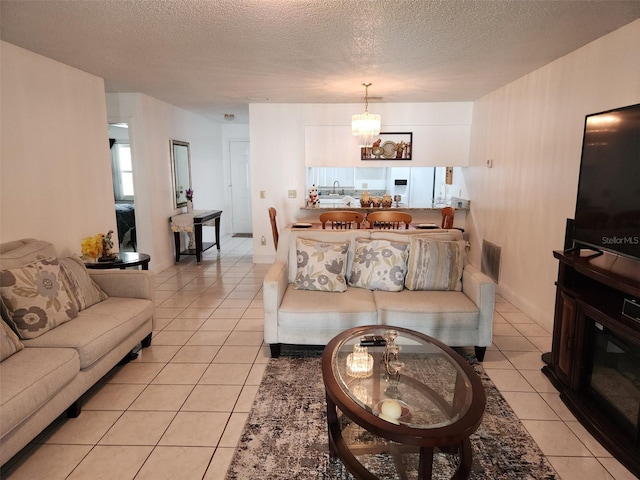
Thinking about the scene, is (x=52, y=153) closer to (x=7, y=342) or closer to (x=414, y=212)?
(x=7, y=342)

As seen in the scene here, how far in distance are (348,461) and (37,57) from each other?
3.87 meters

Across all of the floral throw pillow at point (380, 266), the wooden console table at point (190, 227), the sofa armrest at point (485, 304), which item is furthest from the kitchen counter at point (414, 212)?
the sofa armrest at point (485, 304)

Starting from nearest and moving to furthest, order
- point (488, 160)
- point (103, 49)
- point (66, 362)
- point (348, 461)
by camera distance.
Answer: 1. point (348, 461)
2. point (66, 362)
3. point (103, 49)
4. point (488, 160)

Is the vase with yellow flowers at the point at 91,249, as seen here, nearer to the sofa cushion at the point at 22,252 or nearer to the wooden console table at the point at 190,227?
the sofa cushion at the point at 22,252

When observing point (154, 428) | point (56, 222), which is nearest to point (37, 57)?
point (56, 222)

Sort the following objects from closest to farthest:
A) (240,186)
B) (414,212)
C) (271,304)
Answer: (271,304)
(414,212)
(240,186)

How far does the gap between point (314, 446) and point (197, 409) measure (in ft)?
2.60

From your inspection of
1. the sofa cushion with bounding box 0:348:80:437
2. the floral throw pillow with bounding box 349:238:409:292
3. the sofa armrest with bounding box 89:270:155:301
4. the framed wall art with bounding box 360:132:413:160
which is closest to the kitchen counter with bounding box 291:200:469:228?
the framed wall art with bounding box 360:132:413:160

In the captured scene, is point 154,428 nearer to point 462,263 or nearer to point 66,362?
point 66,362

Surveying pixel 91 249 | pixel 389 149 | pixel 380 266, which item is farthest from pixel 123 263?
pixel 389 149

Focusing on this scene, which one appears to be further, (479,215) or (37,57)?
(479,215)

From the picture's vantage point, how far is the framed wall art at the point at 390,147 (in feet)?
18.8

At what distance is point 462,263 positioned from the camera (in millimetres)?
3219

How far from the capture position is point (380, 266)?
10.6 feet
